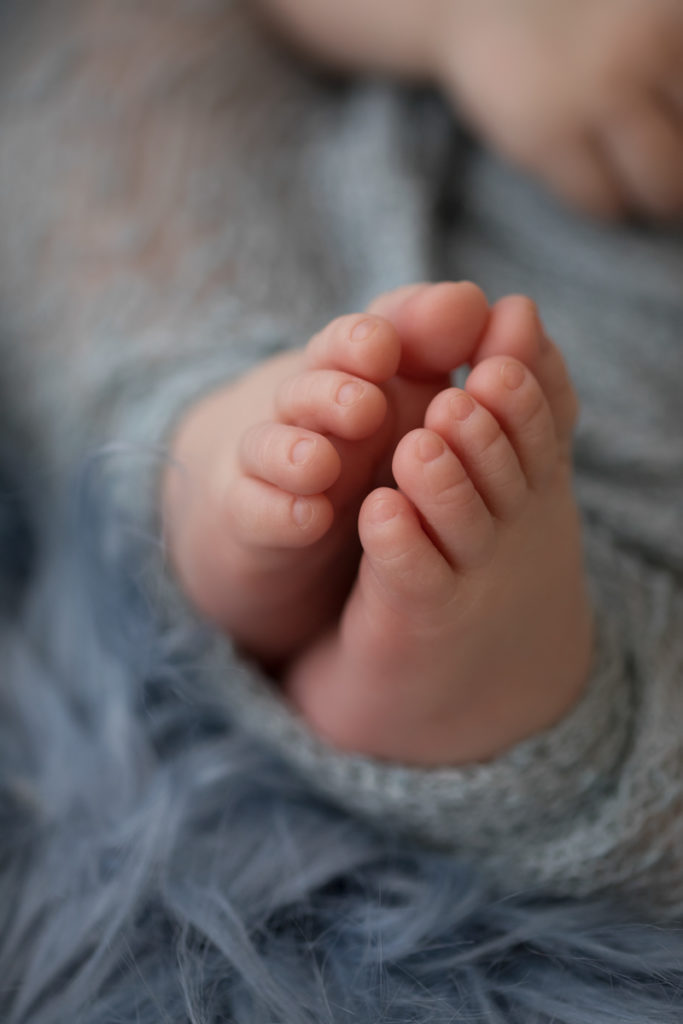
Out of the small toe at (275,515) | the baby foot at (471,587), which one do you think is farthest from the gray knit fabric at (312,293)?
the small toe at (275,515)

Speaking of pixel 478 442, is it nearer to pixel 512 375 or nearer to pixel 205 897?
pixel 512 375

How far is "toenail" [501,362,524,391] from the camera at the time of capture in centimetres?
42

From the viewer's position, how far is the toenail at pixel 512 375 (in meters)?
0.42

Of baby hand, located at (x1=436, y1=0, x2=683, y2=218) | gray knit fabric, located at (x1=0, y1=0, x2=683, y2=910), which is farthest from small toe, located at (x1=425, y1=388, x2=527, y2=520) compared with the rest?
baby hand, located at (x1=436, y1=0, x2=683, y2=218)

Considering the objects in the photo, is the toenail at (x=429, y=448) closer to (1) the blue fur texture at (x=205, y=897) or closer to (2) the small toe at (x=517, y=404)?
(2) the small toe at (x=517, y=404)

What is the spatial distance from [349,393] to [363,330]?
0.04m

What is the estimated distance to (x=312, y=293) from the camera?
722 mm

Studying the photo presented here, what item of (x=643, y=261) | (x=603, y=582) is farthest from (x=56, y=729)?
(x=643, y=261)

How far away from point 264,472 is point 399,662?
12 cm

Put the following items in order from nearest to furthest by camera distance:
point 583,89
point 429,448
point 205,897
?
point 429,448
point 205,897
point 583,89

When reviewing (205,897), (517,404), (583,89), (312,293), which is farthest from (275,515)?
(583,89)

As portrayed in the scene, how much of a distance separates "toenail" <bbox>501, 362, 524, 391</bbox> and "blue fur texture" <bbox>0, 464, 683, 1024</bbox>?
0.92ft

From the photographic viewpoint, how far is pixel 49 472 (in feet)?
2.48

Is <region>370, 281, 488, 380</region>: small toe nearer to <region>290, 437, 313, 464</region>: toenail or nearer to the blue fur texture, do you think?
<region>290, 437, 313, 464</region>: toenail
